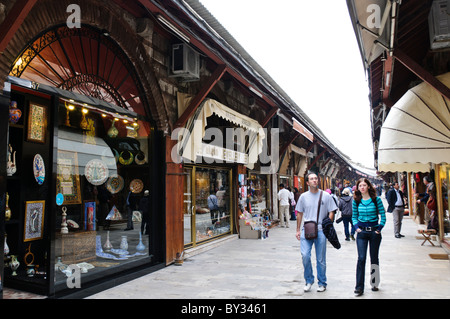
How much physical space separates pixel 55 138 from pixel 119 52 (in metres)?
2.18

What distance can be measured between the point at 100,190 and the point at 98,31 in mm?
2819

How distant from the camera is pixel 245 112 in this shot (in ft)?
38.7

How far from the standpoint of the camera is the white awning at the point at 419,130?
5.96 m

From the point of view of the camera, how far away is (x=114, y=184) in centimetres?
678

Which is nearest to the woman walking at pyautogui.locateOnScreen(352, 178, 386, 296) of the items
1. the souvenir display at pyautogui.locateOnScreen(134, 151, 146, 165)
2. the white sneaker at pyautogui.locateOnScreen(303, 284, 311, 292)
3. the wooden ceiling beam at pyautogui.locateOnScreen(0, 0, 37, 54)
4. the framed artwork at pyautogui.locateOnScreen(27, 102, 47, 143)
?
the white sneaker at pyautogui.locateOnScreen(303, 284, 311, 292)

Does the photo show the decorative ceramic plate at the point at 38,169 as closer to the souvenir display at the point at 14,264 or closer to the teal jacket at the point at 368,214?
the souvenir display at the point at 14,264

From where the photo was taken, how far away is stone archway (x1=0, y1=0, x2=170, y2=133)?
13.6 ft

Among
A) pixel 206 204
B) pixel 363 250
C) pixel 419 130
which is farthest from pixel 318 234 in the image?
pixel 206 204

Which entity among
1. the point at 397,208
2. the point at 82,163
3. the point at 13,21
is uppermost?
the point at 13,21

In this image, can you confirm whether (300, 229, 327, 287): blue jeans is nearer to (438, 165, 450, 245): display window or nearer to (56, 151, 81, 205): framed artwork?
(56, 151, 81, 205): framed artwork

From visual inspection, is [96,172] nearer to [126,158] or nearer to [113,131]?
[126,158]

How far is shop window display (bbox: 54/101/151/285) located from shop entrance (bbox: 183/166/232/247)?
1.34 metres

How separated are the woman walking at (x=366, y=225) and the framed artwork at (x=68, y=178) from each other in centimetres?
461

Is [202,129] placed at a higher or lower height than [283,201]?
higher
